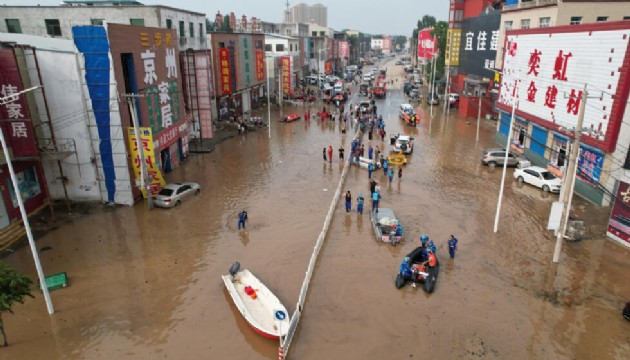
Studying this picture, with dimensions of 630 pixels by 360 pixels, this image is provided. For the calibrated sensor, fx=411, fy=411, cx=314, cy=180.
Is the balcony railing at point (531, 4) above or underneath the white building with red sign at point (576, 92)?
above

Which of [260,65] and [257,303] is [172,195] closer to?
[257,303]

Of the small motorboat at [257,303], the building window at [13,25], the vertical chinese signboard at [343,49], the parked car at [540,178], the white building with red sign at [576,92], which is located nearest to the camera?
the small motorboat at [257,303]

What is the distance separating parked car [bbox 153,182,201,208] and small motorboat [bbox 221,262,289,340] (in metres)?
8.69

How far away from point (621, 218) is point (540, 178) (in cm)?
732

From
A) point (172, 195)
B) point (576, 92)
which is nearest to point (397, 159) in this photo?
point (576, 92)

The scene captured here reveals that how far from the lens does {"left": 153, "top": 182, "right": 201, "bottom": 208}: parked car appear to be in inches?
909

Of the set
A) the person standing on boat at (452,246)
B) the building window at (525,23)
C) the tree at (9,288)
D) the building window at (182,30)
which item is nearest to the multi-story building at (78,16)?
the building window at (182,30)

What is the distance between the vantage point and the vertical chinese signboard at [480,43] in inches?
1935

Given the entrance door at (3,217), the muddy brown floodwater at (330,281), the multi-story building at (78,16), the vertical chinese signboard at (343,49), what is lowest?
the muddy brown floodwater at (330,281)

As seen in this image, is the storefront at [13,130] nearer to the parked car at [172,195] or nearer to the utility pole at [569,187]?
the parked car at [172,195]

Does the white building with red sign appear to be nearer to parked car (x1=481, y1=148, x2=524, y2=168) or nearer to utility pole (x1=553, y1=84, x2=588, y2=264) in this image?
utility pole (x1=553, y1=84, x2=588, y2=264)

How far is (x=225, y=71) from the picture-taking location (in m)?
44.4

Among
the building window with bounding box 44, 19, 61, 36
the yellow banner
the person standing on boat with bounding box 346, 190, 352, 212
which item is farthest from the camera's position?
the building window with bounding box 44, 19, 61, 36

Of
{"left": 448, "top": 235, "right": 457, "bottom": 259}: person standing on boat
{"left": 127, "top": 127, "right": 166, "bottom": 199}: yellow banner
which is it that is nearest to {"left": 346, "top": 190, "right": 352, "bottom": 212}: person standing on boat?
{"left": 448, "top": 235, "right": 457, "bottom": 259}: person standing on boat
